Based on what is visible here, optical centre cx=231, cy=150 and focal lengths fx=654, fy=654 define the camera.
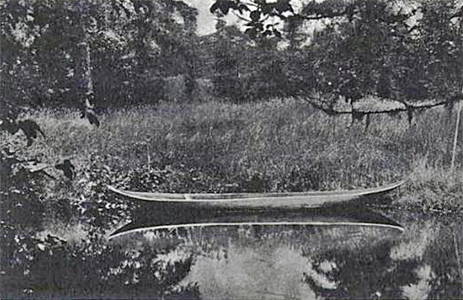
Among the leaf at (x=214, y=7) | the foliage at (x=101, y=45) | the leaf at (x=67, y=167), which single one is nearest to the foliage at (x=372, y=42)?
the leaf at (x=214, y=7)

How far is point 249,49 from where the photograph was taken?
1.37 metres

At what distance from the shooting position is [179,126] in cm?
138

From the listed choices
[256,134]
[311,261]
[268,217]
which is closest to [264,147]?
[256,134]

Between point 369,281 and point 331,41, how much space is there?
51cm

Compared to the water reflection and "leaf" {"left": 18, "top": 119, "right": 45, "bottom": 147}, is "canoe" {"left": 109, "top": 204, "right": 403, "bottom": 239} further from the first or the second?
"leaf" {"left": 18, "top": 119, "right": 45, "bottom": 147}

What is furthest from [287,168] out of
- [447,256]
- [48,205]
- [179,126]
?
[48,205]

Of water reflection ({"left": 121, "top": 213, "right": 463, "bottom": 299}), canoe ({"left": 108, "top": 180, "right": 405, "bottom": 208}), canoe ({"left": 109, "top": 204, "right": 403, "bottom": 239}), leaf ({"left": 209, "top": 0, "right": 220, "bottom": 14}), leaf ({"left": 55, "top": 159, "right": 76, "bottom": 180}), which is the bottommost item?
water reflection ({"left": 121, "top": 213, "right": 463, "bottom": 299})

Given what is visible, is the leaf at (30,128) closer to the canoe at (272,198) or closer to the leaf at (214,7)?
the canoe at (272,198)

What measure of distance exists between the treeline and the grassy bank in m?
0.04

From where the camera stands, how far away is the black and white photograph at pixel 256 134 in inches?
53.9

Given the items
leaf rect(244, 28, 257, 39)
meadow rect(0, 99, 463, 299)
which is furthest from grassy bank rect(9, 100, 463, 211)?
leaf rect(244, 28, 257, 39)

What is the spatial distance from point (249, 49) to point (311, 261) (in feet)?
1.53

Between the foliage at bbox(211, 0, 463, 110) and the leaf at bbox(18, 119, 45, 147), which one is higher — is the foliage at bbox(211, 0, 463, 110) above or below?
above

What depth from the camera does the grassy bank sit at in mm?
1375
